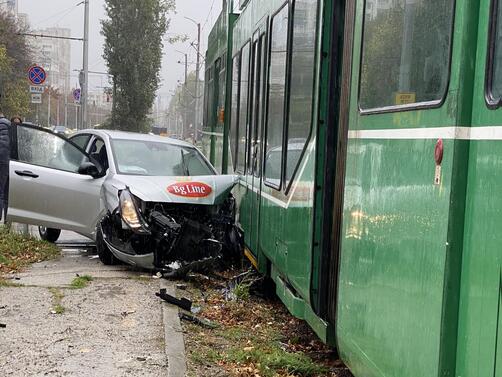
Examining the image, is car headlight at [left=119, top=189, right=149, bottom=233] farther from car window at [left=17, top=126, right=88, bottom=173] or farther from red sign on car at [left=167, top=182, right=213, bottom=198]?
car window at [left=17, top=126, right=88, bottom=173]

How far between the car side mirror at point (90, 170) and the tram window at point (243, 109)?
6.31 ft

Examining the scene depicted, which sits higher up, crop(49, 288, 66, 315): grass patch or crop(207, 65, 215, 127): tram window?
crop(207, 65, 215, 127): tram window

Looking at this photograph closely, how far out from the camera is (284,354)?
520 cm

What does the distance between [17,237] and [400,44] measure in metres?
8.02

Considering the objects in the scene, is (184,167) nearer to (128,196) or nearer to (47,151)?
→ (128,196)

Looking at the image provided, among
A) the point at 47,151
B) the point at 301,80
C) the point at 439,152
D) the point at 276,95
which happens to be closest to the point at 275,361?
the point at 301,80

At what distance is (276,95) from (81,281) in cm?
313

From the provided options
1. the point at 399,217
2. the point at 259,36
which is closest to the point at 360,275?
the point at 399,217

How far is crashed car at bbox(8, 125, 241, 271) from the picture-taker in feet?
24.7

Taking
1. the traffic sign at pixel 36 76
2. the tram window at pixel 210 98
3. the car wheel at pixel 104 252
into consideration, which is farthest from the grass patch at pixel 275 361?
the traffic sign at pixel 36 76

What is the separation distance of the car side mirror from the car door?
10cm

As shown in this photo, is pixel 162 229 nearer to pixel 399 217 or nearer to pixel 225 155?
pixel 225 155

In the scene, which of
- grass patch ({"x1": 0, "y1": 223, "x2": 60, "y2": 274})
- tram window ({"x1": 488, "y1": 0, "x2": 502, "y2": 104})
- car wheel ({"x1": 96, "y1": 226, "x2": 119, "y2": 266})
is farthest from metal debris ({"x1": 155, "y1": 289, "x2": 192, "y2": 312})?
tram window ({"x1": 488, "y1": 0, "x2": 502, "y2": 104})

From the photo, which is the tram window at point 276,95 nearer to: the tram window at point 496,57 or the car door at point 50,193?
the tram window at point 496,57
